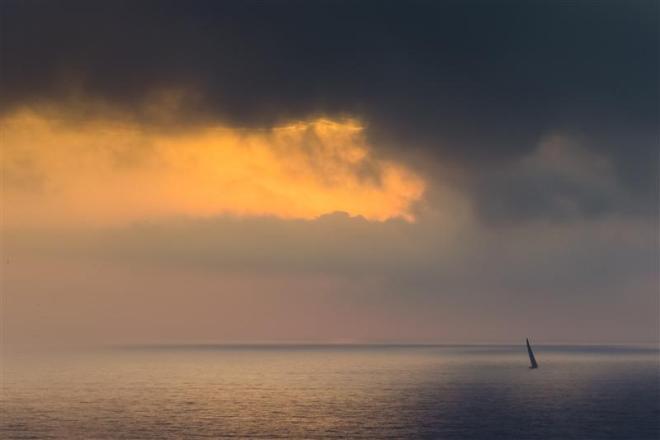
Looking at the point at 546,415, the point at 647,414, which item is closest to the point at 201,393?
the point at 546,415

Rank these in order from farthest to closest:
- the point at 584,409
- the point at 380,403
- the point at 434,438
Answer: the point at 380,403
the point at 584,409
the point at 434,438

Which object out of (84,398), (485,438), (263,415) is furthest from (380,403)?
(84,398)

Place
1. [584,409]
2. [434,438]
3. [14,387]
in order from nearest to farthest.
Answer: [434,438] < [584,409] < [14,387]

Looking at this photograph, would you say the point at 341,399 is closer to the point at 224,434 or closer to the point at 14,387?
the point at 224,434

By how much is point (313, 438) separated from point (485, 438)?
20.9m

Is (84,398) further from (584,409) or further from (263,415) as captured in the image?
(584,409)

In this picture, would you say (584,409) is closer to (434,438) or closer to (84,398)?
(434,438)

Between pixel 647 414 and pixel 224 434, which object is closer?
pixel 224 434

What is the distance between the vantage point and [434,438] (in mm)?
86812

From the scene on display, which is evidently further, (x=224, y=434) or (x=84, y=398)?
(x=84, y=398)

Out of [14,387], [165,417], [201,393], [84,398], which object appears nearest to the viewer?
[165,417]

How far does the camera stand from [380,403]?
127375 millimetres

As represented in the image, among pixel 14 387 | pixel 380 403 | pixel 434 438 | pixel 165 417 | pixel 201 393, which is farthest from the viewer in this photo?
pixel 14 387

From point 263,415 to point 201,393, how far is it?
147 feet
